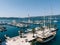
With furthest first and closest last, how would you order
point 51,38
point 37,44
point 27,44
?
point 51,38
point 37,44
point 27,44

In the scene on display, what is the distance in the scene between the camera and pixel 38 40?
33.3 m

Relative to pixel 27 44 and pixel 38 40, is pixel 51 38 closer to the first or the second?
pixel 38 40

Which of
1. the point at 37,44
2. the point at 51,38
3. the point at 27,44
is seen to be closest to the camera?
the point at 27,44

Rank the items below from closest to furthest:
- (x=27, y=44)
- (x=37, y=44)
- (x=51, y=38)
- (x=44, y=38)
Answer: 1. (x=27, y=44)
2. (x=37, y=44)
3. (x=44, y=38)
4. (x=51, y=38)

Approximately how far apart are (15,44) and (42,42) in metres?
8.27

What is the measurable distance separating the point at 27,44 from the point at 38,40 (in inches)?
261

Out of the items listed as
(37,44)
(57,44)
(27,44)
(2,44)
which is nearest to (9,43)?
(2,44)

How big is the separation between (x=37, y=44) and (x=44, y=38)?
3.60 metres

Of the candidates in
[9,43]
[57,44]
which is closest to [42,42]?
[57,44]

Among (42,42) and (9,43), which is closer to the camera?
(9,43)

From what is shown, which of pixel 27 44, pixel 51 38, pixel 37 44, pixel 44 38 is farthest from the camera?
pixel 51 38

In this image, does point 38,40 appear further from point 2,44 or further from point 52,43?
point 2,44

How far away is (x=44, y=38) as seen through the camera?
3400cm

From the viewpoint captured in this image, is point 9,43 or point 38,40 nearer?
point 9,43
